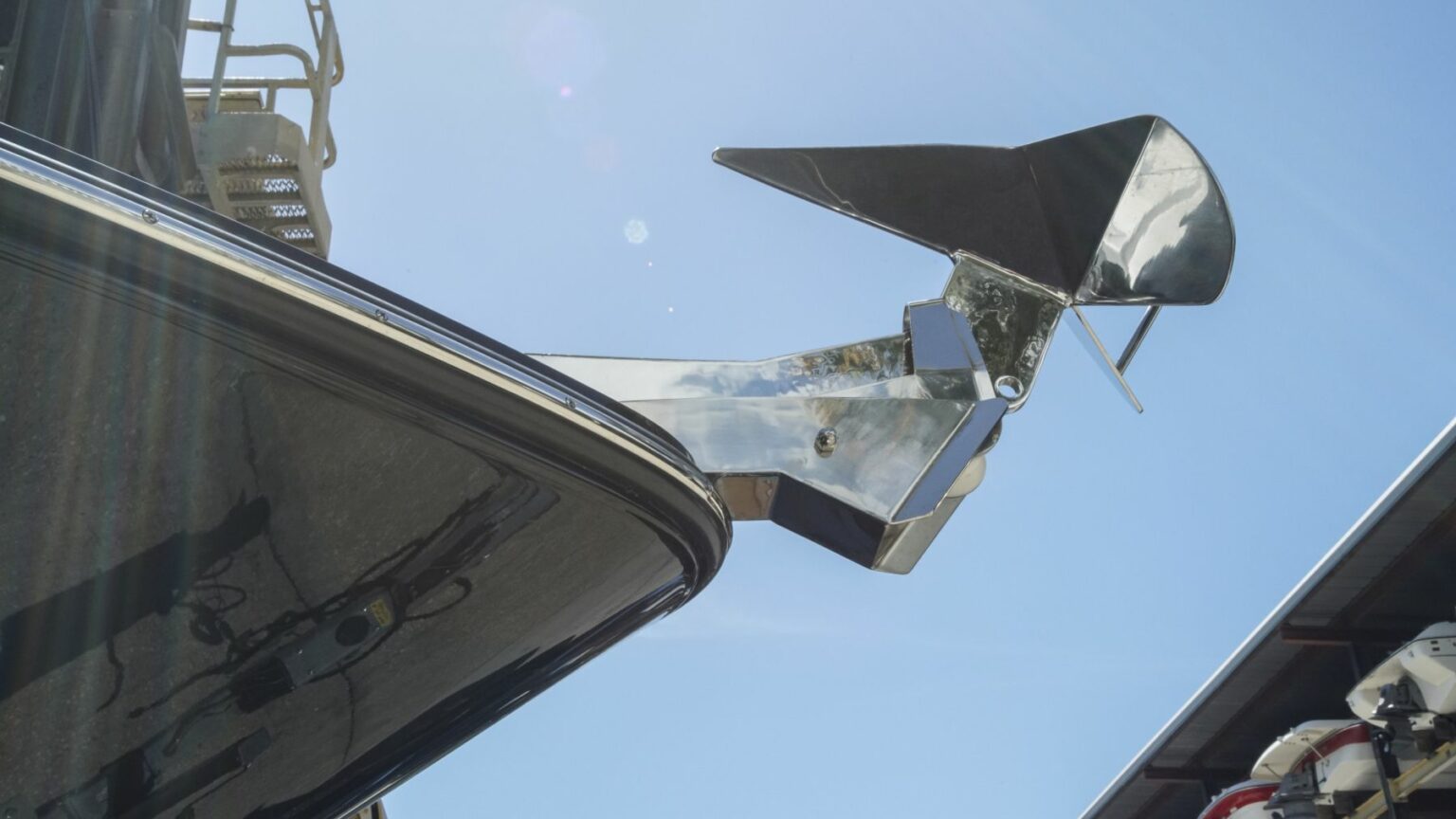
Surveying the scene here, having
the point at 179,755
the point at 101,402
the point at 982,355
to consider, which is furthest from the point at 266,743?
the point at 982,355

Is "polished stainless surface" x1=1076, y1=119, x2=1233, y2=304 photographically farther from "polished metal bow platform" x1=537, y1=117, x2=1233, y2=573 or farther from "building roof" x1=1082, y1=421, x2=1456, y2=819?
"building roof" x1=1082, y1=421, x2=1456, y2=819

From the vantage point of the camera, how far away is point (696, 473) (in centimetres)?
223

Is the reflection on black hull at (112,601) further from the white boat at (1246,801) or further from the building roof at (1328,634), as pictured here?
the white boat at (1246,801)

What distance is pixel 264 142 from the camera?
6348 mm

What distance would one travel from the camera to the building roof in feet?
41.4

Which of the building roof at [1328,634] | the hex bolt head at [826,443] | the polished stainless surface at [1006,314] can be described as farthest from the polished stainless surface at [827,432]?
the building roof at [1328,634]

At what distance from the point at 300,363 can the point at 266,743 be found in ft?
2.05

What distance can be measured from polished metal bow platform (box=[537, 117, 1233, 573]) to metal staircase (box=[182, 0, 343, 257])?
11.6 ft

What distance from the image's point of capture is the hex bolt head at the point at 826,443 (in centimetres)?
279

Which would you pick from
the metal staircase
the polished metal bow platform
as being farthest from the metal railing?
the polished metal bow platform

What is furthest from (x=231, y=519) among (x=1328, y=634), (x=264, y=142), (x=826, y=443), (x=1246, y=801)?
(x=1246, y=801)

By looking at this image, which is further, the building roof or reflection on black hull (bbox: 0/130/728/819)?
the building roof

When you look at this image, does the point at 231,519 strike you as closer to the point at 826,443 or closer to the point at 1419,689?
the point at 826,443

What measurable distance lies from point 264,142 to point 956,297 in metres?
4.05
